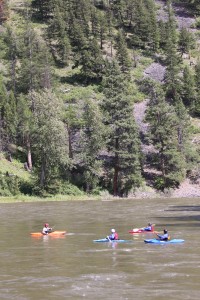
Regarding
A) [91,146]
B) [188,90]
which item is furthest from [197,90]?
[91,146]

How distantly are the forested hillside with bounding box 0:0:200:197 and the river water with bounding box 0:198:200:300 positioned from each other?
66.9ft

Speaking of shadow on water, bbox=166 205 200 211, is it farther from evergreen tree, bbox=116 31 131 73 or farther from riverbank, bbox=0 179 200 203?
evergreen tree, bbox=116 31 131 73

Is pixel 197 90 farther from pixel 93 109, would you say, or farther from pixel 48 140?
pixel 48 140

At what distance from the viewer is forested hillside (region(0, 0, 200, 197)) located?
204 ft

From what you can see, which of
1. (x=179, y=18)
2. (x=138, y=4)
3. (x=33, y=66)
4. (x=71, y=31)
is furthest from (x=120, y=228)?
(x=179, y=18)

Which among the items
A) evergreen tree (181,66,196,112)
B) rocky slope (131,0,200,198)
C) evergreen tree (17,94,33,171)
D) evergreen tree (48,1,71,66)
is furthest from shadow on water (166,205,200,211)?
evergreen tree (48,1,71,66)

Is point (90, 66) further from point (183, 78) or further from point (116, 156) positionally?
point (116, 156)

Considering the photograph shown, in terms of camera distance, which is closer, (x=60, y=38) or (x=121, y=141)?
(x=121, y=141)

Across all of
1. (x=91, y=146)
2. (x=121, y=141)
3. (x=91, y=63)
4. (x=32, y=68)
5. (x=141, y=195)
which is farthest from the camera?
(x=91, y=63)

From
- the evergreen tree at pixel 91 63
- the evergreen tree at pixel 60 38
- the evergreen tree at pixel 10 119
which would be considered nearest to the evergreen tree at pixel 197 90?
the evergreen tree at pixel 91 63

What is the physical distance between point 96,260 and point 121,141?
42547 mm

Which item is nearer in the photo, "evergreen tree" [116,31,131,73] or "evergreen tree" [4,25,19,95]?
"evergreen tree" [4,25,19,95]

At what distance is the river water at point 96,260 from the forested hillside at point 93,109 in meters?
20.4

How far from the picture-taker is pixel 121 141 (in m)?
65.4
